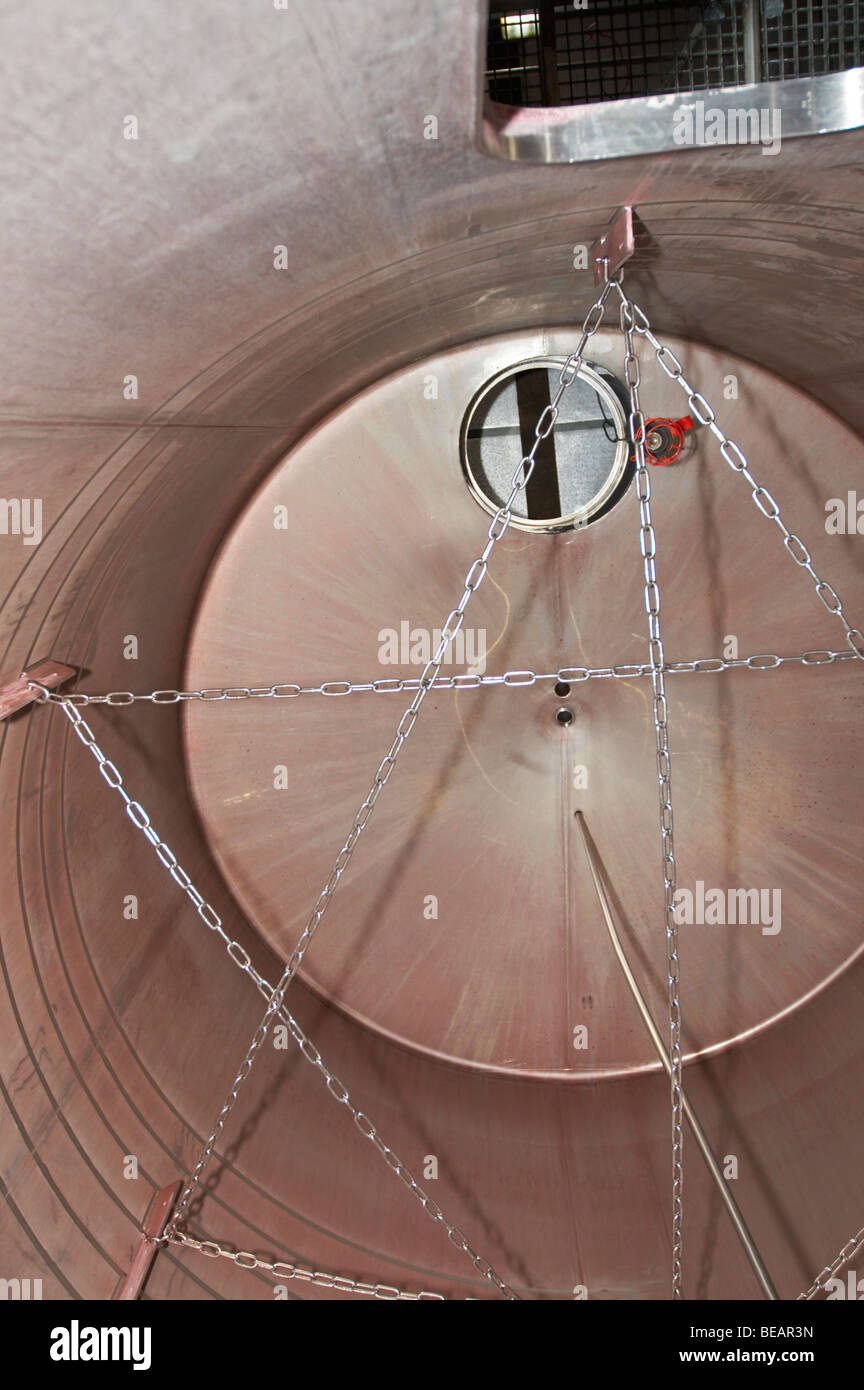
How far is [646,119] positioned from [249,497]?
2.12 metres

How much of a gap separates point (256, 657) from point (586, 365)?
1770 millimetres

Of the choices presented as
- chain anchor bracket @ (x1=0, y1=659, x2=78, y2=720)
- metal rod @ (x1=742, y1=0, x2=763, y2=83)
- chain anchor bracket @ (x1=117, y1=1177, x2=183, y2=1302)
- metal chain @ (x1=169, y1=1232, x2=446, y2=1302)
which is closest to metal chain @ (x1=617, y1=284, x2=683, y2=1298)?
metal chain @ (x1=169, y1=1232, x2=446, y2=1302)

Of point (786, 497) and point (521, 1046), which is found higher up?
point (786, 497)

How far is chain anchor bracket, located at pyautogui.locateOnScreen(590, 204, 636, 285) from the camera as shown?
91.9 inches

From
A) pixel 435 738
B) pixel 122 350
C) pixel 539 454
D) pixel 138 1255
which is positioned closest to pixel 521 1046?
pixel 435 738

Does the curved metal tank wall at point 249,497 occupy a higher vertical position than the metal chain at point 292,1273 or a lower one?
higher

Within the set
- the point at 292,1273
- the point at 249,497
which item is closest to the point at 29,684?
the point at 249,497

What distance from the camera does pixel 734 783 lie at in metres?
3.75

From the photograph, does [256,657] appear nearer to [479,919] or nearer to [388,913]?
[388,913]

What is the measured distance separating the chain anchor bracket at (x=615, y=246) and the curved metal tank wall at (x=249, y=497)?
0.17 feet

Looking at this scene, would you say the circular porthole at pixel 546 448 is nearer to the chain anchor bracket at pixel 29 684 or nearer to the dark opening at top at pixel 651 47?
the dark opening at top at pixel 651 47

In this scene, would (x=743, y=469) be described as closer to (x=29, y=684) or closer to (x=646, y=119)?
(x=646, y=119)

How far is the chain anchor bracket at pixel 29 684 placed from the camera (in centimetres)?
255

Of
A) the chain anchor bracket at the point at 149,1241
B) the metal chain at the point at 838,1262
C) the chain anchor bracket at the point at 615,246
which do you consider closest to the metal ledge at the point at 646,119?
the chain anchor bracket at the point at 615,246
